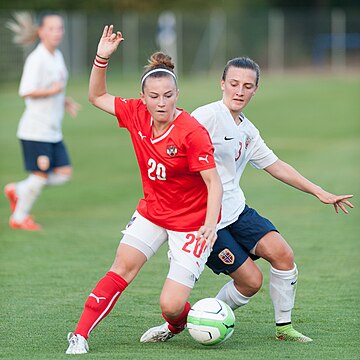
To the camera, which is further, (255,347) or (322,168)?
(322,168)

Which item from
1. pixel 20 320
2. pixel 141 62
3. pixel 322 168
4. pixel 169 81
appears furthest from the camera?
pixel 141 62

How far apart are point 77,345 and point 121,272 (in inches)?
20.8

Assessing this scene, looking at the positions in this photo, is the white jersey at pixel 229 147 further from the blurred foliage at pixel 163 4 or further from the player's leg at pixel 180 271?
the blurred foliage at pixel 163 4

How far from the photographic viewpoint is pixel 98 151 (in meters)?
19.4

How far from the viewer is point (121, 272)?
599cm

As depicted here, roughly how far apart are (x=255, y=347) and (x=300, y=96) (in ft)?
89.9

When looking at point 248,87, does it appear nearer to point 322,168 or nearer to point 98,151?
point 322,168

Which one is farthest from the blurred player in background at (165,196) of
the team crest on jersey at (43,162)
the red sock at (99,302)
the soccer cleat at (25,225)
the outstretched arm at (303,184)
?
the soccer cleat at (25,225)

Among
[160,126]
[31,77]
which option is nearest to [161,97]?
[160,126]

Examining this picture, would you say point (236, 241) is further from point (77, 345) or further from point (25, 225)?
point (25, 225)

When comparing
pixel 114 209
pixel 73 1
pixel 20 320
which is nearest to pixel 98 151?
pixel 114 209

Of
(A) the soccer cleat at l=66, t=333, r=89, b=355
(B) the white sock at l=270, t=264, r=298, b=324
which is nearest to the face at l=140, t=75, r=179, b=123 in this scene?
(B) the white sock at l=270, t=264, r=298, b=324

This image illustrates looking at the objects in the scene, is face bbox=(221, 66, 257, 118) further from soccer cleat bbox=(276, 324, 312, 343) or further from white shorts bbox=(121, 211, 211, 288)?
soccer cleat bbox=(276, 324, 312, 343)

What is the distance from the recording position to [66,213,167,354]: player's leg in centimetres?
588
